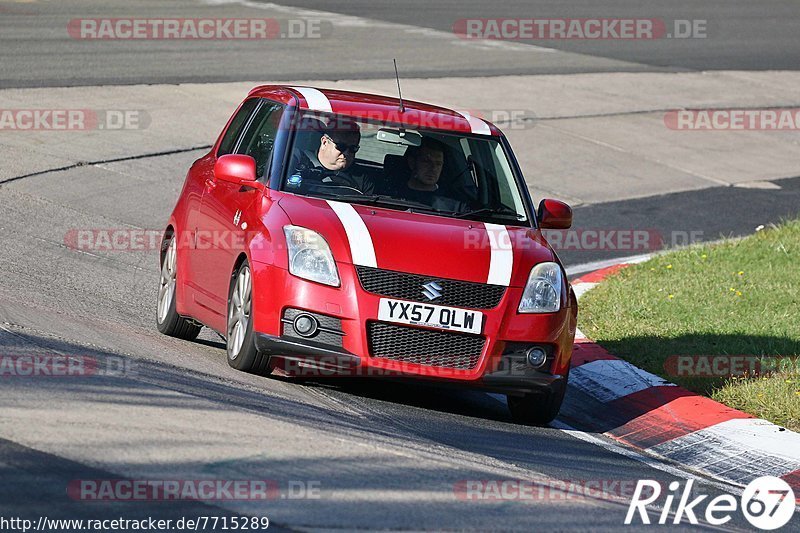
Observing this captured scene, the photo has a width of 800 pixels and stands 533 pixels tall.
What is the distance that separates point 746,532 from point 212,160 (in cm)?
444

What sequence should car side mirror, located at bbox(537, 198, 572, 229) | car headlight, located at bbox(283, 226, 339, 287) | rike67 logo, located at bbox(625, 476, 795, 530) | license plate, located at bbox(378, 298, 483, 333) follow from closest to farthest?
rike67 logo, located at bbox(625, 476, 795, 530) < license plate, located at bbox(378, 298, 483, 333) < car headlight, located at bbox(283, 226, 339, 287) < car side mirror, located at bbox(537, 198, 572, 229)

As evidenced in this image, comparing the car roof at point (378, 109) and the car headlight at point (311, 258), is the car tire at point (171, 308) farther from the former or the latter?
the car headlight at point (311, 258)

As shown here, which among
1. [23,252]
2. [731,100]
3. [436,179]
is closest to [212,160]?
[436,179]

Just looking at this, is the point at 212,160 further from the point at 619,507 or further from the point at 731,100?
the point at 731,100

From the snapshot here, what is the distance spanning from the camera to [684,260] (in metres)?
12.5

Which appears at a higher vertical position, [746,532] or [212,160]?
[212,160]

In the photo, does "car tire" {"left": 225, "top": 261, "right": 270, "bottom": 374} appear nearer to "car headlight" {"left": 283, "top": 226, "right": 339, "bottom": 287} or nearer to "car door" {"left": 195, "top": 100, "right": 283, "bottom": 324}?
"car door" {"left": 195, "top": 100, "right": 283, "bottom": 324}

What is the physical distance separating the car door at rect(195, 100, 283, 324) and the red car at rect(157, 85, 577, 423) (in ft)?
0.05

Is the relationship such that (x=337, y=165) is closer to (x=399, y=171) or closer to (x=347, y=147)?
(x=347, y=147)

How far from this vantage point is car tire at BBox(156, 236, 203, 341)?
8.98 meters

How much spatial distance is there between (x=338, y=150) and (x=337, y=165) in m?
0.10

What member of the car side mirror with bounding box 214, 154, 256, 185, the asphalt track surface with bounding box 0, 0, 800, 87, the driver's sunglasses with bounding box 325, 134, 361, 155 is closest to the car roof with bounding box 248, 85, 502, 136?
the driver's sunglasses with bounding box 325, 134, 361, 155

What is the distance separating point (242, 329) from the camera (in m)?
7.77

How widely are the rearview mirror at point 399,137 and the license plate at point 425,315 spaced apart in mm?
1501
